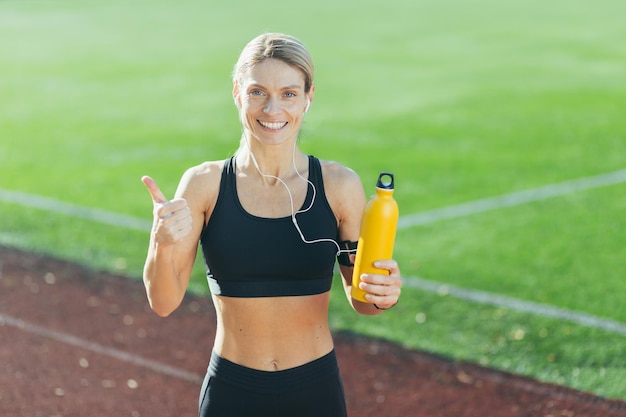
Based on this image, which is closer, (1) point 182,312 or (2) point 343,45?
(1) point 182,312

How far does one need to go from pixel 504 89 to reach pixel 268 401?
14960 millimetres

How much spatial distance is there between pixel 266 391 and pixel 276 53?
1.33 m

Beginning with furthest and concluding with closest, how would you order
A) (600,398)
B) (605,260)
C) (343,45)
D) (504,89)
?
1. (343,45)
2. (504,89)
3. (605,260)
4. (600,398)

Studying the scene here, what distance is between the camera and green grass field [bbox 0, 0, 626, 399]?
8305mm

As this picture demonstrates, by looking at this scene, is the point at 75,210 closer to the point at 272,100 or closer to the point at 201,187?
the point at 201,187

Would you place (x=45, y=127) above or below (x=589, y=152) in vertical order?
below

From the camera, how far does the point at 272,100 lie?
3.80 meters

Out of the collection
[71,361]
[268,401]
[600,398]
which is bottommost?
[71,361]

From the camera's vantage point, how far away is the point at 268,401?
3.88 metres

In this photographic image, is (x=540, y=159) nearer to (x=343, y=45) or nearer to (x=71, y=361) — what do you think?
(x=71, y=361)

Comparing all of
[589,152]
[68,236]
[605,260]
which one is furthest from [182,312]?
[589,152]

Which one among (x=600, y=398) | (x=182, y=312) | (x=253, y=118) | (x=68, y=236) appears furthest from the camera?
(x=68, y=236)

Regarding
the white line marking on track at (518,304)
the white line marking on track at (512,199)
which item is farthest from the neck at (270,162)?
the white line marking on track at (512,199)

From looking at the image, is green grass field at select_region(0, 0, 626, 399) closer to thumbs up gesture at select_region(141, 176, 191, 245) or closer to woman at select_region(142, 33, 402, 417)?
woman at select_region(142, 33, 402, 417)
